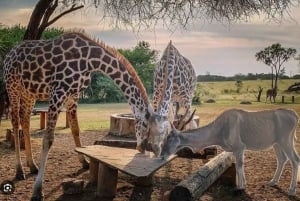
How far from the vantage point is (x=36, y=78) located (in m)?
5.88

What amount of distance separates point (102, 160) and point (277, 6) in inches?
227

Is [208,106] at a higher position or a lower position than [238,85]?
lower

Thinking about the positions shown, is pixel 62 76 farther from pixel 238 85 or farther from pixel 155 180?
pixel 238 85

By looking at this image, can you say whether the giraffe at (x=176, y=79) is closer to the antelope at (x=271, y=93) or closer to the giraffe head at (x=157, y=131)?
the giraffe head at (x=157, y=131)

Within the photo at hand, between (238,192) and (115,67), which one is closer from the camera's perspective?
(238,192)

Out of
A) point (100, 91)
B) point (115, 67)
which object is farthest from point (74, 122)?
point (100, 91)

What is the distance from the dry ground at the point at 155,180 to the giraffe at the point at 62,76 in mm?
385

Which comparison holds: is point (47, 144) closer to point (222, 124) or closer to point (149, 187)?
point (149, 187)

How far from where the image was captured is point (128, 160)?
486 cm

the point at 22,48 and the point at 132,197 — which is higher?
the point at 22,48

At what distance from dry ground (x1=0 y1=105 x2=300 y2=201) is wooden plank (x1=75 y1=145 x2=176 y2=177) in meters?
0.50

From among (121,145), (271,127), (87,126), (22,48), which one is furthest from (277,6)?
(87,126)

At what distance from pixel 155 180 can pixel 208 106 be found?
1114 centimetres

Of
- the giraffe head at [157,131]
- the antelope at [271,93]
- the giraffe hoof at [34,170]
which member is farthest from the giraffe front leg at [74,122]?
the antelope at [271,93]
